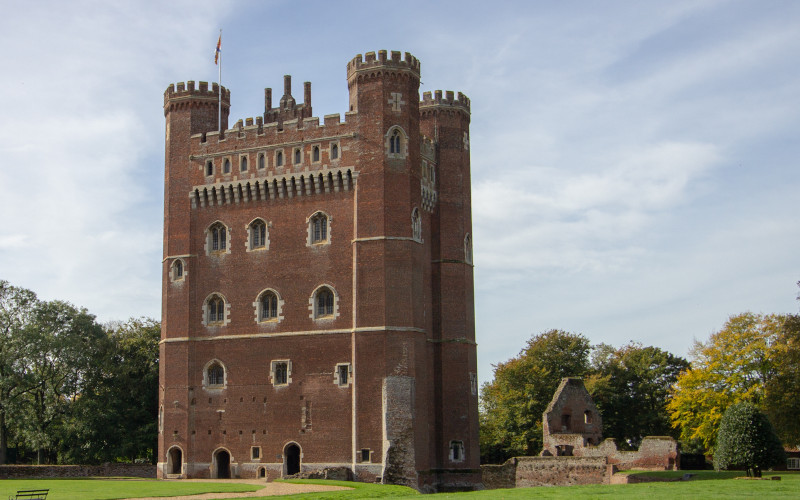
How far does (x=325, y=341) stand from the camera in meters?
46.8

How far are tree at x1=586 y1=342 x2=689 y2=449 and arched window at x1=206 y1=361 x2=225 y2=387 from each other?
31944mm

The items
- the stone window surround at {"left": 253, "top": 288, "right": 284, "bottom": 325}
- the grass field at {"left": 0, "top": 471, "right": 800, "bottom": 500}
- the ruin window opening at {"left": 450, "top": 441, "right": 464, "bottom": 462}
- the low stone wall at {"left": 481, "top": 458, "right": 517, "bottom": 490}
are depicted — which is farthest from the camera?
the low stone wall at {"left": 481, "top": 458, "right": 517, "bottom": 490}

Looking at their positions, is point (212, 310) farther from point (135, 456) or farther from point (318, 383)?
point (135, 456)

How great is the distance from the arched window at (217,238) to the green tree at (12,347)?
46.8 feet

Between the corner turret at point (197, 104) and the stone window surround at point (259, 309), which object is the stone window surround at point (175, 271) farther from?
the corner turret at point (197, 104)

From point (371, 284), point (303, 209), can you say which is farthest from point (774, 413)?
point (303, 209)

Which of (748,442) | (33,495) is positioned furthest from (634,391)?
(33,495)

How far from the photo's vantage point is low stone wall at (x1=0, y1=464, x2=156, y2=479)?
48.2 m

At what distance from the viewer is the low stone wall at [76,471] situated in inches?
1897

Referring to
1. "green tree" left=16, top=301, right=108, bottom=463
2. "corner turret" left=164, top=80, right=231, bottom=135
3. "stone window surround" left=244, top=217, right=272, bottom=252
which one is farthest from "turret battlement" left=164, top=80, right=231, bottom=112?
"green tree" left=16, top=301, right=108, bottom=463

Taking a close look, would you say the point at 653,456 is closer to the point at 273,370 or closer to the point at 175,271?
the point at 273,370

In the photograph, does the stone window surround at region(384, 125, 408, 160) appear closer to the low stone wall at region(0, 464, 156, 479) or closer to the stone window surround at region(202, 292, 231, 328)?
the stone window surround at region(202, 292, 231, 328)

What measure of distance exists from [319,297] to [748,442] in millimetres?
20839

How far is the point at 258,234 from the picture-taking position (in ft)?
163
